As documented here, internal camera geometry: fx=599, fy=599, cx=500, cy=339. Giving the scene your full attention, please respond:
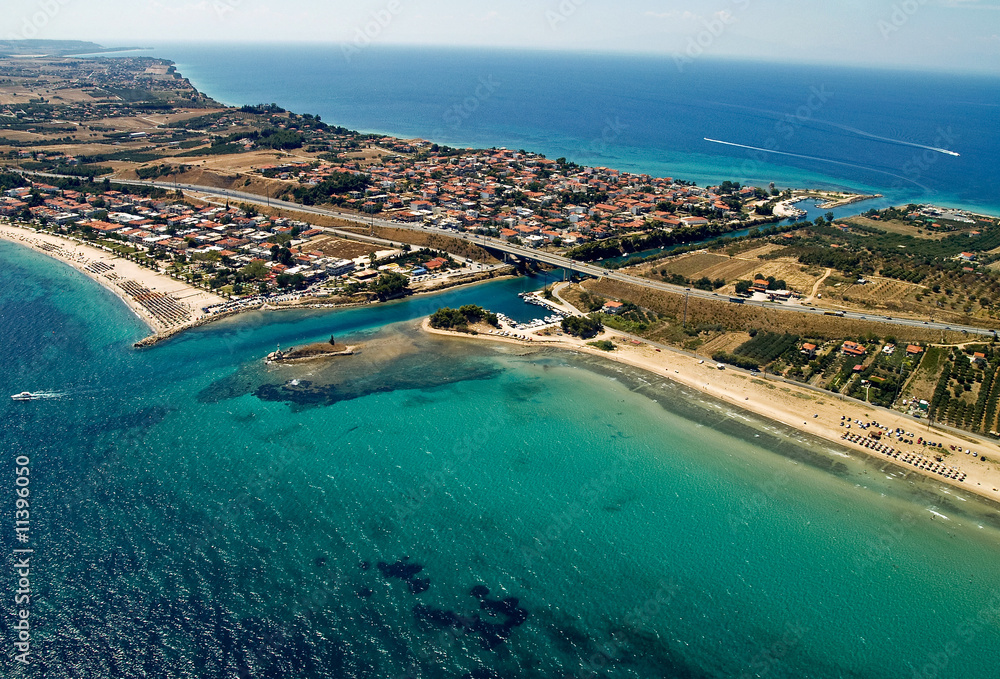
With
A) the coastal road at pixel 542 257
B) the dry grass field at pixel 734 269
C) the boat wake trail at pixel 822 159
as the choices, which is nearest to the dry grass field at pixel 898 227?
the dry grass field at pixel 734 269

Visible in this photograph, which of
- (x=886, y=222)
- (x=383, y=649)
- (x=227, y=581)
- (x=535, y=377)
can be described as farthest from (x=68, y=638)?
(x=886, y=222)

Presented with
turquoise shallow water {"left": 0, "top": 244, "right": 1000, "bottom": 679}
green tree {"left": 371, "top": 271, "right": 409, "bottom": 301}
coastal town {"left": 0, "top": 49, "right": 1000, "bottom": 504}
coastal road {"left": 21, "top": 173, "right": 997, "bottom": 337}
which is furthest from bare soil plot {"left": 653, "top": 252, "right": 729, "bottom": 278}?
green tree {"left": 371, "top": 271, "right": 409, "bottom": 301}

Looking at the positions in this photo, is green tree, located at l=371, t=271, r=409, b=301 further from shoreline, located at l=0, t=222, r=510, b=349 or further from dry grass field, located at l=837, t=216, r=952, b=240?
dry grass field, located at l=837, t=216, r=952, b=240

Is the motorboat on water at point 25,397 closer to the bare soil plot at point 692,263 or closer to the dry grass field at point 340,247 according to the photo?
the dry grass field at point 340,247

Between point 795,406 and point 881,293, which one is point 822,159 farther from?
point 795,406

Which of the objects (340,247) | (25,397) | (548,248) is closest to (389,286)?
(340,247)

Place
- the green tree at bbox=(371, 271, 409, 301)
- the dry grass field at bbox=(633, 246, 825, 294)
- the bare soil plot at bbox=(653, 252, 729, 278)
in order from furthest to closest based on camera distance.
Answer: the bare soil plot at bbox=(653, 252, 729, 278), the dry grass field at bbox=(633, 246, 825, 294), the green tree at bbox=(371, 271, 409, 301)

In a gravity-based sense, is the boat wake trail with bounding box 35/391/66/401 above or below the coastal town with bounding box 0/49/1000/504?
below
